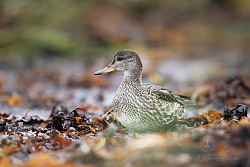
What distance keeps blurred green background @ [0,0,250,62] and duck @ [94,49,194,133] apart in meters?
8.75

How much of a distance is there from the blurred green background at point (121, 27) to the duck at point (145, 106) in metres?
8.75

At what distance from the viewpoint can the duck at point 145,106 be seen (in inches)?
281

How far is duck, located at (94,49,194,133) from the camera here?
7.12 metres

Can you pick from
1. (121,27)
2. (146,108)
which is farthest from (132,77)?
(121,27)

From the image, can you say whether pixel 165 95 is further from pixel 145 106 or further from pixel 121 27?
pixel 121 27

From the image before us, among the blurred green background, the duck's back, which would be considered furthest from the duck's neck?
the blurred green background

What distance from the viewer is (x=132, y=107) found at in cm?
718

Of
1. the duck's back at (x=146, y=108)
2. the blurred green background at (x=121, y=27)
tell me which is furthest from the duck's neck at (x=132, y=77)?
the blurred green background at (x=121, y=27)

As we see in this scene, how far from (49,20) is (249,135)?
1167 cm

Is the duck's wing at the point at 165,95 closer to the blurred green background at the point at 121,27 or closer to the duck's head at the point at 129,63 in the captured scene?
the duck's head at the point at 129,63

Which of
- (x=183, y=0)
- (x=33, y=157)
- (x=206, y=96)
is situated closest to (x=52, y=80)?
(x=206, y=96)

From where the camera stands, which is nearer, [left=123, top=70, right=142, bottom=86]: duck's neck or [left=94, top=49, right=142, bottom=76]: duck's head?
[left=123, top=70, right=142, bottom=86]: duck's neck

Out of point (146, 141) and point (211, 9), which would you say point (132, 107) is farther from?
point (211, 9)

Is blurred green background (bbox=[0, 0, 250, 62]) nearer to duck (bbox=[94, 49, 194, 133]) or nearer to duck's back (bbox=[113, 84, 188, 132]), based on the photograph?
duck (bbox=[94, 49, 194, 133])
